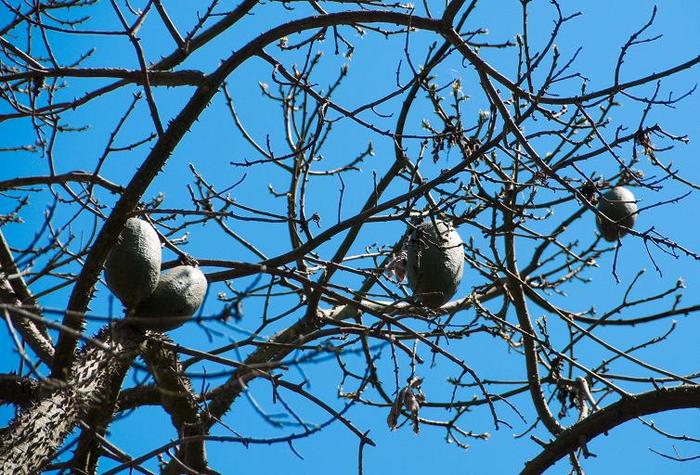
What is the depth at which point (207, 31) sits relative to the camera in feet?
11.2

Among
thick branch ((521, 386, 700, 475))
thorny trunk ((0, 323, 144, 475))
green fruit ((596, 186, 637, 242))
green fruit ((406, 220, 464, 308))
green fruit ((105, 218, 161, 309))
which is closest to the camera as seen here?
thorny trunk ((0, 323, 144, 475))

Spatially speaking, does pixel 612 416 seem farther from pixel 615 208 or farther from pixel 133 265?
pixel 133 265

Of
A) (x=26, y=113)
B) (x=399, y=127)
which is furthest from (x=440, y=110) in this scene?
(x=26, y=113)

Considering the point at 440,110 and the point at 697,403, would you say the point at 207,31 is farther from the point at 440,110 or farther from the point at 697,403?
the point at 697,403

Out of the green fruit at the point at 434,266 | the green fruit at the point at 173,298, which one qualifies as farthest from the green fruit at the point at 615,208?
the green fruit at the point at 173,298

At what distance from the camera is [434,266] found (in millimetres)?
3568

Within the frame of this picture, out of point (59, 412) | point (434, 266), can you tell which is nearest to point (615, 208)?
point (434, 266)

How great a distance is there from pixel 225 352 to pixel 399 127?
1.42 meters

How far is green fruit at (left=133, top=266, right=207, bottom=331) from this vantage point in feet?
10.3

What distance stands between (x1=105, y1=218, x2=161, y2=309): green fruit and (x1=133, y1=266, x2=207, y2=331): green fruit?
0.05m

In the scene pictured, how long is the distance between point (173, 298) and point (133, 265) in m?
0.22

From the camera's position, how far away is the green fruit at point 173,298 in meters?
3.13

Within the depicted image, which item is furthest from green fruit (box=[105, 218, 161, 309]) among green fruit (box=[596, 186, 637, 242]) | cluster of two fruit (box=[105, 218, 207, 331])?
green fruit (box=[596, 186, 637, 242])

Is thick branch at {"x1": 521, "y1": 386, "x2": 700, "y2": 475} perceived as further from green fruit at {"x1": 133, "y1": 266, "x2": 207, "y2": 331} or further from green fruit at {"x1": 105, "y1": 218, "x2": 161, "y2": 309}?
green fruit at {"x1": 105, "y1": 218, "x2": 161, "y2": 309}
